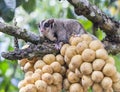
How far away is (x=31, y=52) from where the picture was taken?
1.56 meters

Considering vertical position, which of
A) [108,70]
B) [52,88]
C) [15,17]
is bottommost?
[15,17]

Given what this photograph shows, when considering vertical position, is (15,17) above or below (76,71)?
below

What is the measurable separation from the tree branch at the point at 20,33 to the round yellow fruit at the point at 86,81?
337 millimetres

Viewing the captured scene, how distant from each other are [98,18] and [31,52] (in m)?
0.36

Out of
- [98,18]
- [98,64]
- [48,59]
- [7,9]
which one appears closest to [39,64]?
[48,59]

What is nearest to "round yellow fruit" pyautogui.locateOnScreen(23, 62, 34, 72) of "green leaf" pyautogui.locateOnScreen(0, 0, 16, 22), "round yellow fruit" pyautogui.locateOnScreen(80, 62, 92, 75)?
"round yellow fruit" pyautogui.locateOnScreen(80, 62, 92, 75)

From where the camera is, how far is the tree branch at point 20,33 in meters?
1.59

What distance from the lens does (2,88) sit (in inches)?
124

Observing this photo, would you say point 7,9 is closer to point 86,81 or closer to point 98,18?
point 98,18

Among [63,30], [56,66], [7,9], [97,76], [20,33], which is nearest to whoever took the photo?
[97,76]

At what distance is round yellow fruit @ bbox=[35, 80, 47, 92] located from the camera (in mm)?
1393

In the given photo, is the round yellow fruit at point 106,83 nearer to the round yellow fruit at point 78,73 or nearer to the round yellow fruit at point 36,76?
the round yellow fruit at point 78,73

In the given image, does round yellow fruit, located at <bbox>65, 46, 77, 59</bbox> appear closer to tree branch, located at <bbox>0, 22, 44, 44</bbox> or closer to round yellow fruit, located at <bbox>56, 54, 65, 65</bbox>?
round yellow fruit, located at <bbox>56, 54, 65, 65</bbox>

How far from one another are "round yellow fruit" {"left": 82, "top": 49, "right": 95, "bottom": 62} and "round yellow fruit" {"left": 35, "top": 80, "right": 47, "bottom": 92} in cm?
18
